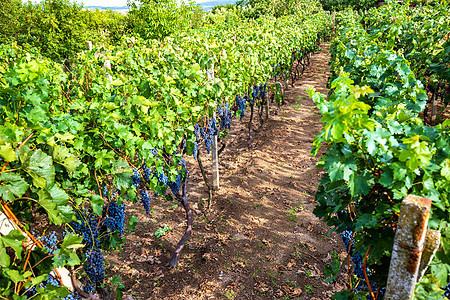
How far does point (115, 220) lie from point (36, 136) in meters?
1.01

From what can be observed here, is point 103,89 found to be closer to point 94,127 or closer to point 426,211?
point 94,127

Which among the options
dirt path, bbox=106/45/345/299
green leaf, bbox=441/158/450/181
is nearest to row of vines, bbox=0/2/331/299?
dirt path, bbox=106/45/345/299

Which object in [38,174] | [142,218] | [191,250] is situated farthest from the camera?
[142,218]

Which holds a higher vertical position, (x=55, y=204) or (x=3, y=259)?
(x=55, y=204)

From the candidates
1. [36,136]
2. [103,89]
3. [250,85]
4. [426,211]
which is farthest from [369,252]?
[250,85]

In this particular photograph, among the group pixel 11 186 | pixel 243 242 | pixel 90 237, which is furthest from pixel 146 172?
pixel 243 242

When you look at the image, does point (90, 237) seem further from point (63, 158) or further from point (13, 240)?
point (13, 240)

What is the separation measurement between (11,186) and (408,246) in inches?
73.2

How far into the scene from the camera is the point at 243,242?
4234mm

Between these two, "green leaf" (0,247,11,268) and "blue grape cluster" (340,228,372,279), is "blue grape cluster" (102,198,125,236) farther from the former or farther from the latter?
"blue grape cluster" (340,228,372,279)

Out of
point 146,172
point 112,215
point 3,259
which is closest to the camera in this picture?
point 3,259

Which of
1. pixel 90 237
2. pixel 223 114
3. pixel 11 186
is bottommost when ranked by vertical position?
pixel 90 237

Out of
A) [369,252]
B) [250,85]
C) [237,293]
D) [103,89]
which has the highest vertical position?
[103,89]

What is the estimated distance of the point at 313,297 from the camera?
11.1 ft
